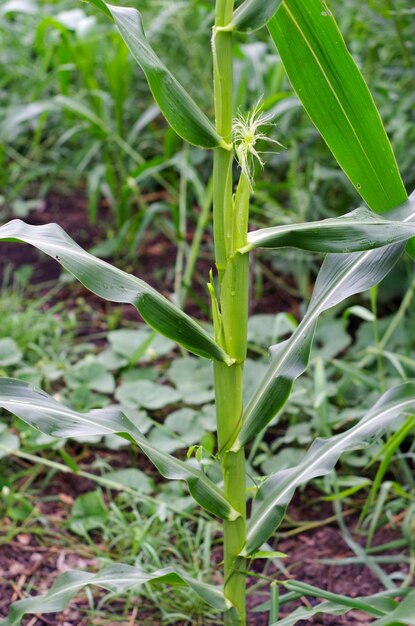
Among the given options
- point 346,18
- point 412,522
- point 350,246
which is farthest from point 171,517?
point 346,18

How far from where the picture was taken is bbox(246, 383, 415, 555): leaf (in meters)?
1.01

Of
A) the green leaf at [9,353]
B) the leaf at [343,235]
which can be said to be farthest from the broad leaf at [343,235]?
the green leaf at [9,353]

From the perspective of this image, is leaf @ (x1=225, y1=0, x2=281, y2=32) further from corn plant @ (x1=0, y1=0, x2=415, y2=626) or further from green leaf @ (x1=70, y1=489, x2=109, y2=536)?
green leaf @ (x1=70, y1=489, x2=109, y2=536)

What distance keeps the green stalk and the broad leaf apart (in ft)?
0.18

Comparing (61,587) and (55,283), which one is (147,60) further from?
(55,283)

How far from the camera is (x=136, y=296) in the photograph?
0.94m

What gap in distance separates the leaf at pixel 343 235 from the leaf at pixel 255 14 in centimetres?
24

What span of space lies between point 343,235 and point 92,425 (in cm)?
40

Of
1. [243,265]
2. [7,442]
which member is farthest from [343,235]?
[7,442]

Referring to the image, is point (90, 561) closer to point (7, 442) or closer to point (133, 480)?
point (133, 480)

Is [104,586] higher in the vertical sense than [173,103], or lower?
lower

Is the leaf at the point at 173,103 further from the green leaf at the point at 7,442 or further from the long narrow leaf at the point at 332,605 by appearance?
the green leaf at the point at 7,442

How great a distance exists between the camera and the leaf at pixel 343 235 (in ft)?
2.95

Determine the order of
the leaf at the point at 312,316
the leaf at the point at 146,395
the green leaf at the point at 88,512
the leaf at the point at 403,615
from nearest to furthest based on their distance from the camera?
the leaf at the point at 403,615
the leaf at the point at 312,316
the green leaf at the point at 88,512
the leaf at the point at 146,395
